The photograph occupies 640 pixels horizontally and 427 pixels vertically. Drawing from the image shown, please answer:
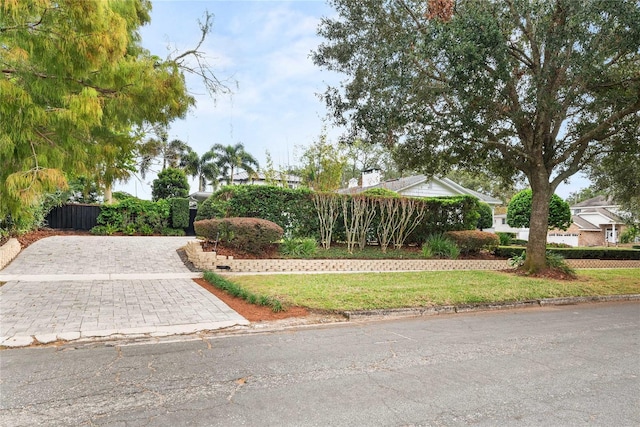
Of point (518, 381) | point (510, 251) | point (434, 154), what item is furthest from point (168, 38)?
point (510, 251)

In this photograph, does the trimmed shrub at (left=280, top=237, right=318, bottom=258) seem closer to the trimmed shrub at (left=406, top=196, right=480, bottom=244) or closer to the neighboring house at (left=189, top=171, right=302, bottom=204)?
the trimmed shrub at (left=406, top=196, right=480, bottom=244)

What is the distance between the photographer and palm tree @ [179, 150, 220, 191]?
1540 inches

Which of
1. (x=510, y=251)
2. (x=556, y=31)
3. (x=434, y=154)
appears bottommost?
(x=510, y=251)

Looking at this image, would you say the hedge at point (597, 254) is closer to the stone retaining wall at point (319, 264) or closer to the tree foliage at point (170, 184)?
the stone retaining wall at point (319, 264)

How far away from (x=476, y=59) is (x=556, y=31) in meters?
1.87

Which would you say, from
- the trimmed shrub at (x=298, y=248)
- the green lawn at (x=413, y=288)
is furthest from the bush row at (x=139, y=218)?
the green lawn at (x=413, y=288)

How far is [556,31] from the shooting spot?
8125 millimetres

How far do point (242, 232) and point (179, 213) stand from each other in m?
10.1

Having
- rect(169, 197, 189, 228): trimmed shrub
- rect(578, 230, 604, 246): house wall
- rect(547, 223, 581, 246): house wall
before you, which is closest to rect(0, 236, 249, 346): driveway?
rect(169, 197, 189, 228): trimmed shrub

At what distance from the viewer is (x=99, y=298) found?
7.06m

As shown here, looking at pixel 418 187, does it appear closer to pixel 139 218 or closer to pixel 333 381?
pixel 139 218

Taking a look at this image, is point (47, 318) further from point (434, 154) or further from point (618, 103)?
point (618, 103)

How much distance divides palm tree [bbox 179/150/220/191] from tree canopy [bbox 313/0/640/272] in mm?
29752

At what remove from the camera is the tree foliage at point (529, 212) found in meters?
22.7
